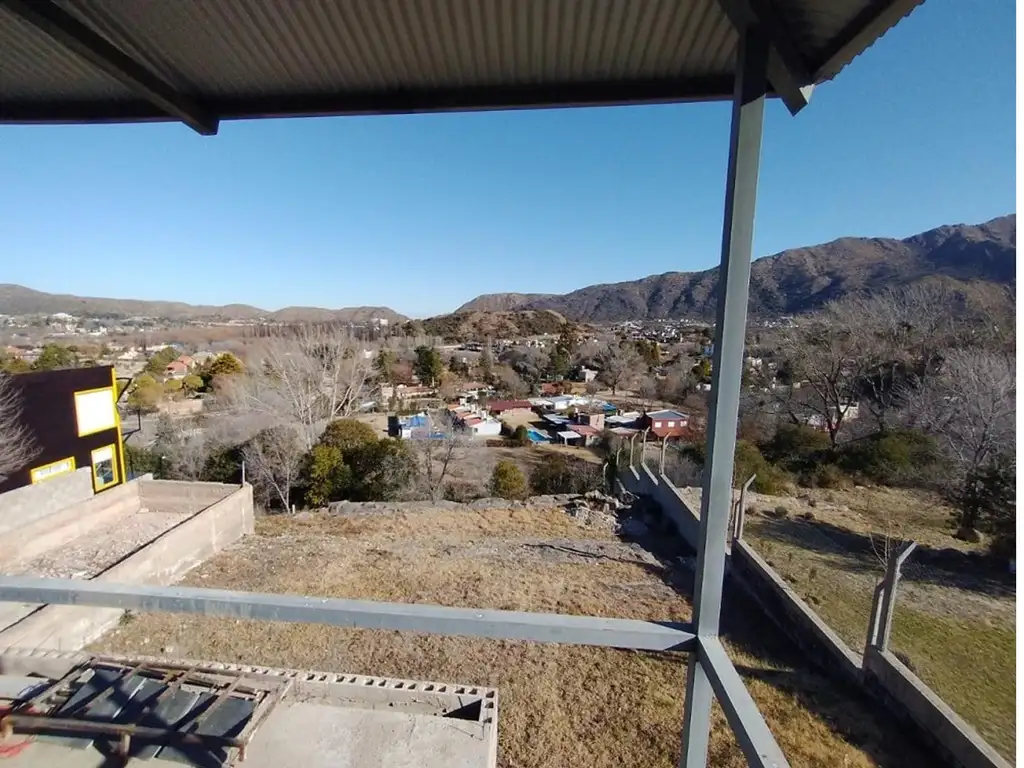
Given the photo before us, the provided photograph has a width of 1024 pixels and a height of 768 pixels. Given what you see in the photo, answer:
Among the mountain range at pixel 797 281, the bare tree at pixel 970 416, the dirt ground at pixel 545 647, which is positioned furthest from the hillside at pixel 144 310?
the bare tree at pixel 970 416

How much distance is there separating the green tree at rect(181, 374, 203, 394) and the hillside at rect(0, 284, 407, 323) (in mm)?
5121

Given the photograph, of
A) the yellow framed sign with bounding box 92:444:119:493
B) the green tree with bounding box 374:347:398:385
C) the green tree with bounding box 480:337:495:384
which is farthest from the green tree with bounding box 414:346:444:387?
the yellow framed sign with bounding box 92:444:119:493

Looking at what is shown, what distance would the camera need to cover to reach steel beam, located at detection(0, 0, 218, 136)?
108 cm

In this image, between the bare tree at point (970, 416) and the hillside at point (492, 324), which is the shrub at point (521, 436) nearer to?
the bare tree at point (970, 416)

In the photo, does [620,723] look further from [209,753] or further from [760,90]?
[760,90]

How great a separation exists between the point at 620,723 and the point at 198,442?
12182 millimetres

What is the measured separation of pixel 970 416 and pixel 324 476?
12749mm

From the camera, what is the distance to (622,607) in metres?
6.12

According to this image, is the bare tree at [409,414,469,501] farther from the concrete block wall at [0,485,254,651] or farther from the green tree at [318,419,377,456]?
the concrete block wall at [0,485,254,651]

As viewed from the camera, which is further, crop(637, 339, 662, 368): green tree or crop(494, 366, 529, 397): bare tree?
crop(494, 366, 529, 397): bare tree

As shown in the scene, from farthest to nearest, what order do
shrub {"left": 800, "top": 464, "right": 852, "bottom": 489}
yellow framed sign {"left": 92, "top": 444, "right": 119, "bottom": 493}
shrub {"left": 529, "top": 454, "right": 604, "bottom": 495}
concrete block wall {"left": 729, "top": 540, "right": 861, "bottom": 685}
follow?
shrub {"left": 529, "top": 454, "right": 604, "bottom": 495} → shrub {"left": 800, "top": 464, "right": 852, "bottom": 489} → yellow framed sign {"left": 92, "top": 444, "right": 119, "bottom": 493} → concrete block wall {"left": 729, "top": 540, "right": 861, "bottom": 685}

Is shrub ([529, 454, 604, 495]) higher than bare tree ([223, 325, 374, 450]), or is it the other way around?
bare tree ([223, 325, 374, 450])

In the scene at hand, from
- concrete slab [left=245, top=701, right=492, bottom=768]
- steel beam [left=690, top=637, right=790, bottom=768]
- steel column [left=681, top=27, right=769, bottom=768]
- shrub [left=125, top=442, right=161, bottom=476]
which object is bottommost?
shrub [left=125, top=442, right=161, bottom=476]

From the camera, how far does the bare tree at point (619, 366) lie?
81.9ft
